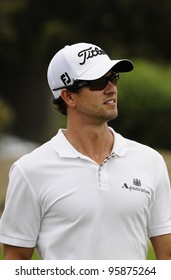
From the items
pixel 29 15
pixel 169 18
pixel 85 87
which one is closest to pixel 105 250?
pixel 85 87

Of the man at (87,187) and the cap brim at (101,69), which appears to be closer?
the man at (87,187)

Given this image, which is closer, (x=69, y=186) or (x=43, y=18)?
(x=69, y=186)

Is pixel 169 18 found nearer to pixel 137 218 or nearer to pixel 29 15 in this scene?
pixel 29 15

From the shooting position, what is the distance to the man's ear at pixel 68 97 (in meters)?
5.30

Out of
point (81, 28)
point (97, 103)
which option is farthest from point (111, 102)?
point (81, 28)

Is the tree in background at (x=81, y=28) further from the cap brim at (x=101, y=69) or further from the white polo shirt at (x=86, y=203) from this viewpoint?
the white polo shirt at (x=86, y=203)

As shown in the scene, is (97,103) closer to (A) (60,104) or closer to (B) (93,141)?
(B) (93,141)

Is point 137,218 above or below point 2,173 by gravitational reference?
above

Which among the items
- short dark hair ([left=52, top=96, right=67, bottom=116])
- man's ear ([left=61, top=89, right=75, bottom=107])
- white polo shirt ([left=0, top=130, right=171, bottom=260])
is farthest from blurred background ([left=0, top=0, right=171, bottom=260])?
white polo shirt ([left=0, top=130, right=171, bottom=260])

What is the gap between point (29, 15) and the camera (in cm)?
3425

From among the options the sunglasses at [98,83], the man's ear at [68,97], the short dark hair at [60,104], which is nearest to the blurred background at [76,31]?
the short dark hair at [60,104]

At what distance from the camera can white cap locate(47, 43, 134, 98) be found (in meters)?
5.18
